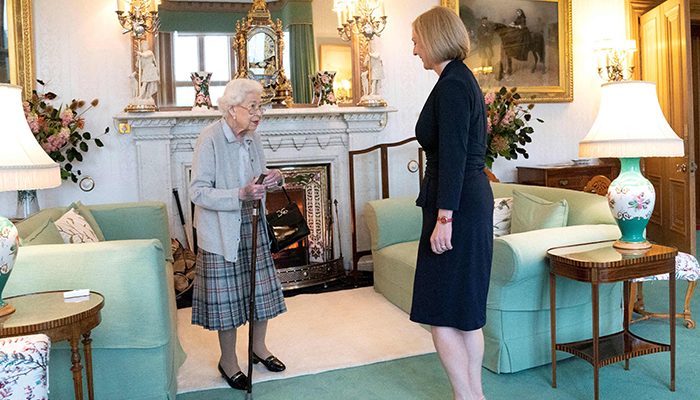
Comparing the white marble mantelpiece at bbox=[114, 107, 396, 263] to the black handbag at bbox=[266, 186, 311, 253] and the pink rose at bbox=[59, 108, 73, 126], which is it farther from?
the black handbag at bbox=[266, 186, 311, 253]

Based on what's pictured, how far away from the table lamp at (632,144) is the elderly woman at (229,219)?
1.50 meters

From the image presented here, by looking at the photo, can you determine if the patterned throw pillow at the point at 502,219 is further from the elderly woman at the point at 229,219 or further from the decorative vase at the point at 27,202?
the decorative vase at the point at 27,202

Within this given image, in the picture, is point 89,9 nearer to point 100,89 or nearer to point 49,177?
point 100,89

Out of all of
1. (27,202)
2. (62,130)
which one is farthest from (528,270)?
(27,202)

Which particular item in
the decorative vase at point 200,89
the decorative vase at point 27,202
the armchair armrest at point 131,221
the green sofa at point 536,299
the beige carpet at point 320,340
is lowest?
the beige carpet at point 320,340

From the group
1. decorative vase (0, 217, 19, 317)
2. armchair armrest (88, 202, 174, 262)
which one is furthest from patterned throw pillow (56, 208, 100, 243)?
decorative vase (0, 217, 19, 317)

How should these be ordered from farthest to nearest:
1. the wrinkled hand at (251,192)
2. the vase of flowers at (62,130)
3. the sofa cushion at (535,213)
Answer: the vase of flowers at (62,130) < the sofa cushion at (535,213) < the wrinkled hand at (251,192)

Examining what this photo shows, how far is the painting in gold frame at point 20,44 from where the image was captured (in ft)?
14.1

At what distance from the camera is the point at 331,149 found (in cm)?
507

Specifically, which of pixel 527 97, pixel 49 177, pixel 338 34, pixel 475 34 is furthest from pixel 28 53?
pixel 527 97

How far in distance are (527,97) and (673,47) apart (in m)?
1.31

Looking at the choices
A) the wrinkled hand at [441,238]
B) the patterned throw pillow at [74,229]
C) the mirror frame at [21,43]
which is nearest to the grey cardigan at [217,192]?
the patterned throw pillow at [74,229]

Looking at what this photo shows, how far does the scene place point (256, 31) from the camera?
481cm

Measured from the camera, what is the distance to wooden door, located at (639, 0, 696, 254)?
5055mm
